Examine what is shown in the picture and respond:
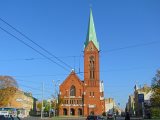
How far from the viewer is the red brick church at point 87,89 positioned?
136750 millimetres

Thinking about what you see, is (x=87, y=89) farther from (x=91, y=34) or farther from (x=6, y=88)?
(x=6, y=88)

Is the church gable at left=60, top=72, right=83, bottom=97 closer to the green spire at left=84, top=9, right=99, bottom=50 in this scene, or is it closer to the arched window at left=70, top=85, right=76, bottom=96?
the arched window at left=70, top=85, right=76, bottom=96

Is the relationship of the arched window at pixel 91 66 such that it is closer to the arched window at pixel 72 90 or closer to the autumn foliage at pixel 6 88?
the arched window at pixel 72 90

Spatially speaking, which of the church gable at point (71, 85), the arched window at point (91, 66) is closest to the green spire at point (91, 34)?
the arched window at point (91, 66)

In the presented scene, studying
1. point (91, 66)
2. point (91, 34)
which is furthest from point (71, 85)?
point (91, 34)

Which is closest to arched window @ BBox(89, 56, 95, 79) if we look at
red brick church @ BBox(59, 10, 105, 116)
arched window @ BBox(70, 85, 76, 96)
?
red brick church @ BBox(59, 10, 105, 116)

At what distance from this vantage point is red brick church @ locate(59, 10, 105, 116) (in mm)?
136750

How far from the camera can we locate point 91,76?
5468 inches

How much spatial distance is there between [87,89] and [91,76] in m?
5.06

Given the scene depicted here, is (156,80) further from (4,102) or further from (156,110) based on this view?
(4,102)

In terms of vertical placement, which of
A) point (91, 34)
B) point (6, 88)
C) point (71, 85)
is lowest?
point (6, 88)

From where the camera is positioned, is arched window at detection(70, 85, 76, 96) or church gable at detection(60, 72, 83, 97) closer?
church gable at detection(60, 72, 83, 97)

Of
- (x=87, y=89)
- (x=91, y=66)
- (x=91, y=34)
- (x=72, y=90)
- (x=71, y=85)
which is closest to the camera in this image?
(x=91, y=34)

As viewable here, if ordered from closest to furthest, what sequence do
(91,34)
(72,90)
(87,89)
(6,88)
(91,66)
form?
(6,88) → (91,34) → (87,89) → (91,66) → (72,90)
